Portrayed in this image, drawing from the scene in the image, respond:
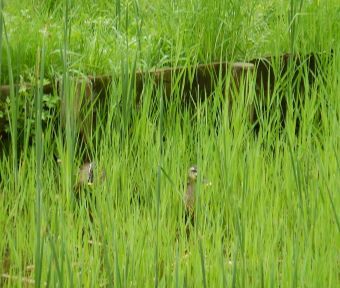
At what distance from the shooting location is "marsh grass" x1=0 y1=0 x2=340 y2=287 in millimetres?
1731

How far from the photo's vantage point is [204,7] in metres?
4.25

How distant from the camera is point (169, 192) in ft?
8.49

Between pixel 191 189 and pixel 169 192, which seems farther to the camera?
pixel 191 189

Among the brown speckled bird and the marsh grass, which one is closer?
the marsh grass

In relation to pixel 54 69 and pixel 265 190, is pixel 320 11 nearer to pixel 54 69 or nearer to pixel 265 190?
pixel 54 69

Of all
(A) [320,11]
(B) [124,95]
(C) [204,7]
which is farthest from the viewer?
(A) [320,11]

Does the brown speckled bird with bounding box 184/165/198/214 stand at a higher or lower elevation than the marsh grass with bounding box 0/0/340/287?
lower

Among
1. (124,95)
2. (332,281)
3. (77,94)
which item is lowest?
(332,281)

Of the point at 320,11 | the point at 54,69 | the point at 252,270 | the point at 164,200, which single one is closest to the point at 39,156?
the point at 252,270

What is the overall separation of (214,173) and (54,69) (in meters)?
1.28

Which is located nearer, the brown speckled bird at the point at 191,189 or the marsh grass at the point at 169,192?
the marsh grass at the point at 169,192

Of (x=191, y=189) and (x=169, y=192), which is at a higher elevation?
(x=169, y=192)

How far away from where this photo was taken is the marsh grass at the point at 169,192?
173 centimetres

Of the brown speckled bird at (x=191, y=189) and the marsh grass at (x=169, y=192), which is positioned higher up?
the marsh grass at (x=169, y=192)
